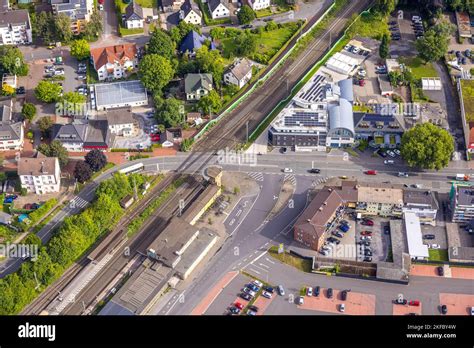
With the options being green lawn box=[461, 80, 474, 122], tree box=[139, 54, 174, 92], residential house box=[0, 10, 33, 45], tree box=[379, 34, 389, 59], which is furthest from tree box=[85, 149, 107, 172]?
green lawn box=[461, 80, 474, 122]

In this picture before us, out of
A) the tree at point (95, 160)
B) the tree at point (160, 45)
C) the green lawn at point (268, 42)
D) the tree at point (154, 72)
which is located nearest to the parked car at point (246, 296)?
the tree at point (95, 160)

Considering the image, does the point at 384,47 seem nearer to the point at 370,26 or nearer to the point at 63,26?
the point at 370,26

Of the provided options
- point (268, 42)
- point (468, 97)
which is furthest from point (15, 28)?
point (468, 97)

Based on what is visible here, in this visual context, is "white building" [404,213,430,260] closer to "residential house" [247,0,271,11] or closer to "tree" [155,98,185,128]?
"tree" [155,98,185,128]

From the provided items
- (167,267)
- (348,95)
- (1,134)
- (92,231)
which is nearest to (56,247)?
(92,231)

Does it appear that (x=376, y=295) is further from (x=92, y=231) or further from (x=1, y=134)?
(x=1, y=134)
